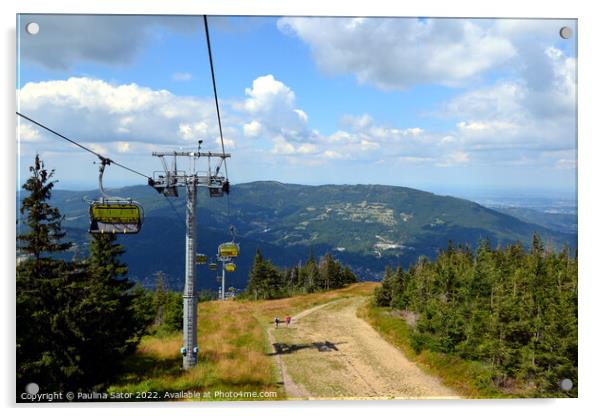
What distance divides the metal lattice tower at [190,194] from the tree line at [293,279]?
38.8m

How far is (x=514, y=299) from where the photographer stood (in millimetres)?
15375

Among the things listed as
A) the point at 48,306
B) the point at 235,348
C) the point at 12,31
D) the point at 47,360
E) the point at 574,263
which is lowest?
the point at 235,348

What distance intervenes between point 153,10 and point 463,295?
1864 centimetres

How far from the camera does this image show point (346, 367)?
1446 cm

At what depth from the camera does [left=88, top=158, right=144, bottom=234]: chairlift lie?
449 inches

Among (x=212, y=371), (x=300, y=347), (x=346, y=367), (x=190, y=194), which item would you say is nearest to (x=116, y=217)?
(x=190, y=194)

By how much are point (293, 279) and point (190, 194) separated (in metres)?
64.5

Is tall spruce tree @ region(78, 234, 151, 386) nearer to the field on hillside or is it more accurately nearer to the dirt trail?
the field on hillside

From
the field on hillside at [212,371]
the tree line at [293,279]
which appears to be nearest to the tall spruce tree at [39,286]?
the field on hillside at [212,371]

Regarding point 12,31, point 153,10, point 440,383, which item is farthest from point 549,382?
point 12,31

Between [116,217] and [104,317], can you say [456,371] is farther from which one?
[116,217]

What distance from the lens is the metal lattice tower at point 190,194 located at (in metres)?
13.7

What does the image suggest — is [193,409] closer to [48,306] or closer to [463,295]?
[48,306]

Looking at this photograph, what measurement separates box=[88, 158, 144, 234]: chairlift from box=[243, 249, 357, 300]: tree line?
41.7 meters
